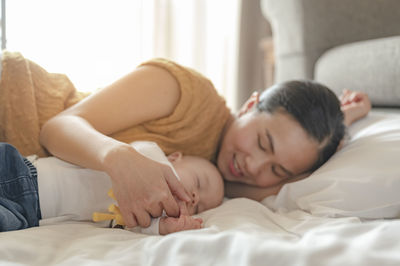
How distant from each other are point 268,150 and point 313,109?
17cm

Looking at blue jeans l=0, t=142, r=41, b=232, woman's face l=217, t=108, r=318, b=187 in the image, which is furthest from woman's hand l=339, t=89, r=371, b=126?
blue jeans l=0, t=142, r=41, b=232

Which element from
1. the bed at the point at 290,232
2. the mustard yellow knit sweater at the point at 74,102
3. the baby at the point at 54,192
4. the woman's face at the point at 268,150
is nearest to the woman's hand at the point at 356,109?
the bed at the point at 290,232

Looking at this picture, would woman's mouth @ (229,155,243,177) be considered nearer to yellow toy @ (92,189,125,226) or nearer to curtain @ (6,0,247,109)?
yellow toy @ (92,189,125,226)

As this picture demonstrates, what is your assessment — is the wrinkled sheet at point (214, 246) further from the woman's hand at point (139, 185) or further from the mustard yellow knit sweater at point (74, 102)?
the mustard yellow knit sweater at point (74, 102)

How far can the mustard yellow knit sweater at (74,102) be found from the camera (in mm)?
970

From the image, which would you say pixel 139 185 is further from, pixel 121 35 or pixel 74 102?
pixel 121 35

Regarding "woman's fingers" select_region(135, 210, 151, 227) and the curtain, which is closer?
"woman's fingers" select_region(135, 210, 151, 227)

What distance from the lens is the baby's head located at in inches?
36.7

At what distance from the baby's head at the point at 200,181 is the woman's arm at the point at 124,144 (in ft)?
0.58

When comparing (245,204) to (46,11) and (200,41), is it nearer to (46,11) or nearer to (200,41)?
(46,11)

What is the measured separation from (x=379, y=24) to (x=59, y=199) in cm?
157

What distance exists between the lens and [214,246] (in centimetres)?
49

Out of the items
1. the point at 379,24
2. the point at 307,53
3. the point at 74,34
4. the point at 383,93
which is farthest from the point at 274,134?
the point at 74,34

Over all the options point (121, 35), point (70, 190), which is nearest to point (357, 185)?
point (70, 190)
